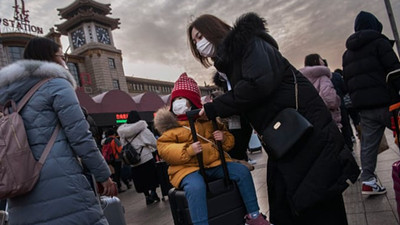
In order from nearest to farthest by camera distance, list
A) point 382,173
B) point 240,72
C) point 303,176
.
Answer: point 303,176
point 240,72
point 382,173

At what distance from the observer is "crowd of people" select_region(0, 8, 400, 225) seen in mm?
1637

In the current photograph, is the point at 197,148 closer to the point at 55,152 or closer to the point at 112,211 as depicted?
the point at 55,152

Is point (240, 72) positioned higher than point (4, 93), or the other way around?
point (4, 93)

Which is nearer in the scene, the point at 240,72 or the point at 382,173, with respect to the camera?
the point at 240,72

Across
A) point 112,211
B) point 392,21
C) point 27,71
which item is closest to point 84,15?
point 392,21

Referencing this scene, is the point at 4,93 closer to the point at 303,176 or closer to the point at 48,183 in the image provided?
the point at 48,183

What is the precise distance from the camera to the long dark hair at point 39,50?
7.90 ft

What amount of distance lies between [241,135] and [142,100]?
1981cm

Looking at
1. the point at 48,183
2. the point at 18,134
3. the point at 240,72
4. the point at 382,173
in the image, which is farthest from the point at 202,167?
the point at 382,173

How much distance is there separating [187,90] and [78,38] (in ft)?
131

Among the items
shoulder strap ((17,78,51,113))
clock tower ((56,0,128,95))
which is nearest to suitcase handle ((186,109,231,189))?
shoulder strap ((17,78,51,113))

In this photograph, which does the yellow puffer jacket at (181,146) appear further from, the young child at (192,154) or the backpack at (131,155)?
the backpack at (131,155)

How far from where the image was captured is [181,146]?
8.61 ft

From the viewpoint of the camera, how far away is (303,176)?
5.35 feet
